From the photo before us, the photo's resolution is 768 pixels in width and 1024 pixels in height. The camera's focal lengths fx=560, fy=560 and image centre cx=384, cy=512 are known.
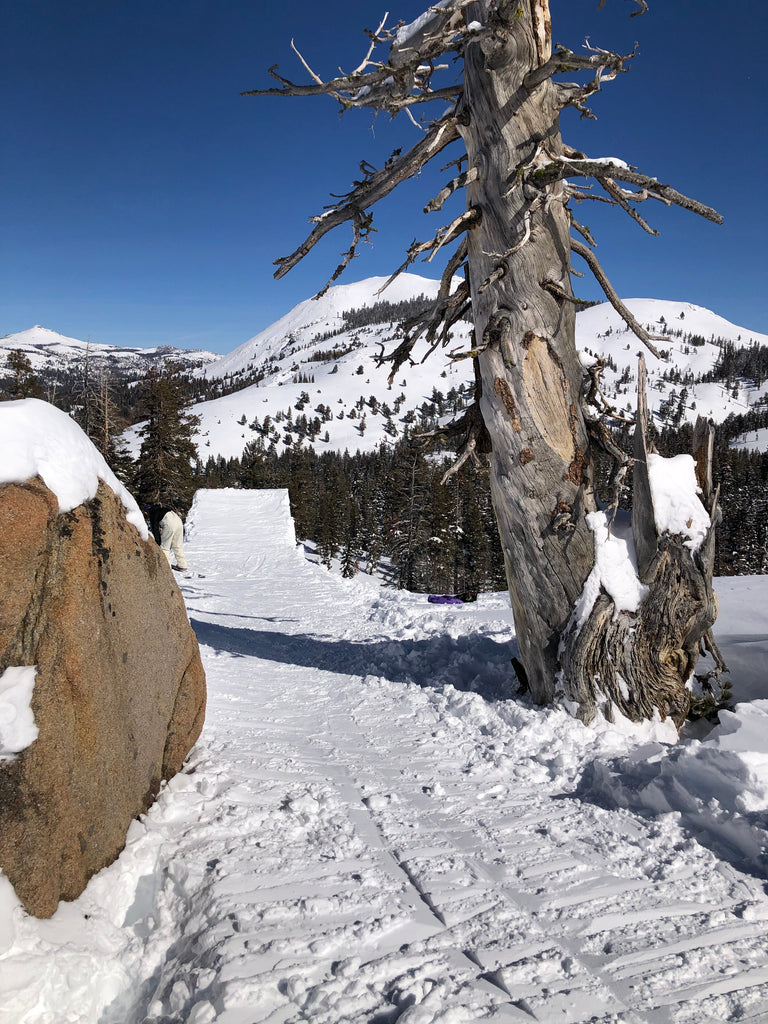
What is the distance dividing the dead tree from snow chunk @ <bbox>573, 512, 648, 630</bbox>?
0.04m

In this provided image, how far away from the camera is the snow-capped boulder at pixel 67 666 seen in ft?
7.00

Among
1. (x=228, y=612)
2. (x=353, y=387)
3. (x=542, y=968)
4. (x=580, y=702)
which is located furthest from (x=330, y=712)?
(x=353, y=387)

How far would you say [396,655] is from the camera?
657 centimetres

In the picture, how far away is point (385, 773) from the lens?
378 centimetres

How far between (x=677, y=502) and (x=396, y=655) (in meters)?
3.55

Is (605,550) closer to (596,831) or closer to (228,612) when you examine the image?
(596,831)

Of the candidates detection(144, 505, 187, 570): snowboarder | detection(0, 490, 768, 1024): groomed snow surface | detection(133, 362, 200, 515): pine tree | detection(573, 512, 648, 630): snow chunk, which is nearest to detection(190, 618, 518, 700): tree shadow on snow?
detection(0, 490, 768, 1024): groomed snow surface

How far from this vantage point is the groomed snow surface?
192cm

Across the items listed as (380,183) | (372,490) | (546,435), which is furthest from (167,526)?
(372,490)

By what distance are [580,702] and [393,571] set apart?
67.6 metres

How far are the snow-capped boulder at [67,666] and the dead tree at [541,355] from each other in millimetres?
2835

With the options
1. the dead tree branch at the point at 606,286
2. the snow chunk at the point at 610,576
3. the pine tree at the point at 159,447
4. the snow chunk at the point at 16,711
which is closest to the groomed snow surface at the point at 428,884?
the snow chunk at the point at 16,711

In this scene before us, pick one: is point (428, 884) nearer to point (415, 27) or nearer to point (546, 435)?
point (546, 435)

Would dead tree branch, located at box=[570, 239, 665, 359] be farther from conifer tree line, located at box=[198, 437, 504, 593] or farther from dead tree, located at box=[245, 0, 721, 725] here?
conifer tree line, located at box=[198, 437, 504, 593]
